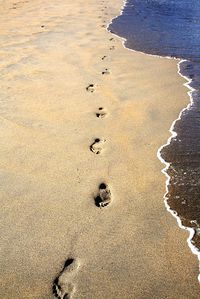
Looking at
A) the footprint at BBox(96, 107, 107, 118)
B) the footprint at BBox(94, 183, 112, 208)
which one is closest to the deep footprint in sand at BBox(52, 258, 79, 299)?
the footprint at BBox(94, 183, 112, 208)

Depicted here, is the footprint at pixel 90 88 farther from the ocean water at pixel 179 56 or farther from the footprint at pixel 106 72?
the ocean water at pixel 179 56

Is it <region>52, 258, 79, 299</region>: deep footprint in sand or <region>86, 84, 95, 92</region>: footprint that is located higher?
<region>52, 258, 79, 299</region>: deep footprint in sand

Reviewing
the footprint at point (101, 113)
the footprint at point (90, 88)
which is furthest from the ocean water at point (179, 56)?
the footprint at point (90, 88)

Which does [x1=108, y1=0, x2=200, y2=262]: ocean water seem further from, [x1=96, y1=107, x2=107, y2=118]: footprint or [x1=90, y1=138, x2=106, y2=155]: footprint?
[x1=96, y1=107, x2=107, y2=118]: footprint

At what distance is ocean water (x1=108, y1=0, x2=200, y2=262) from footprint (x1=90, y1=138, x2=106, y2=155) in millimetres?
962

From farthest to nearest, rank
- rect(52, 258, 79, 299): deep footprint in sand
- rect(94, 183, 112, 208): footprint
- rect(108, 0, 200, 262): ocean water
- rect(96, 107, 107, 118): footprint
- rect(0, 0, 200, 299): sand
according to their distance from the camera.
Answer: rect(96, 107, 107, 118): footprint, rect(108, 0, 200, 262): ocean water, rect(94, 183, 112, 208): footprint, rect(0, 0, 200, 299): sand, rect(52, 258, 79, 299): deep footprint in sand

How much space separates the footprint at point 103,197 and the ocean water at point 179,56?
2.49ft

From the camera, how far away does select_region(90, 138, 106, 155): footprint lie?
602 cm

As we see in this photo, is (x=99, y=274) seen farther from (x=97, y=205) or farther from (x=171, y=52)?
(x=171, y=52)

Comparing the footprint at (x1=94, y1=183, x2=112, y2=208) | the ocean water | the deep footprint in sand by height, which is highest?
the deep footprint in sand

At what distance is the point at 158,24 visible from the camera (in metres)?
15.4

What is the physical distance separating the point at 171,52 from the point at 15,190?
8265mm

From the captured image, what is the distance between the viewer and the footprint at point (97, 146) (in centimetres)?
602

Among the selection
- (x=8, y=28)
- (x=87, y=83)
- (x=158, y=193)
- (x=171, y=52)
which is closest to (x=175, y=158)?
(x=158, y=193)
